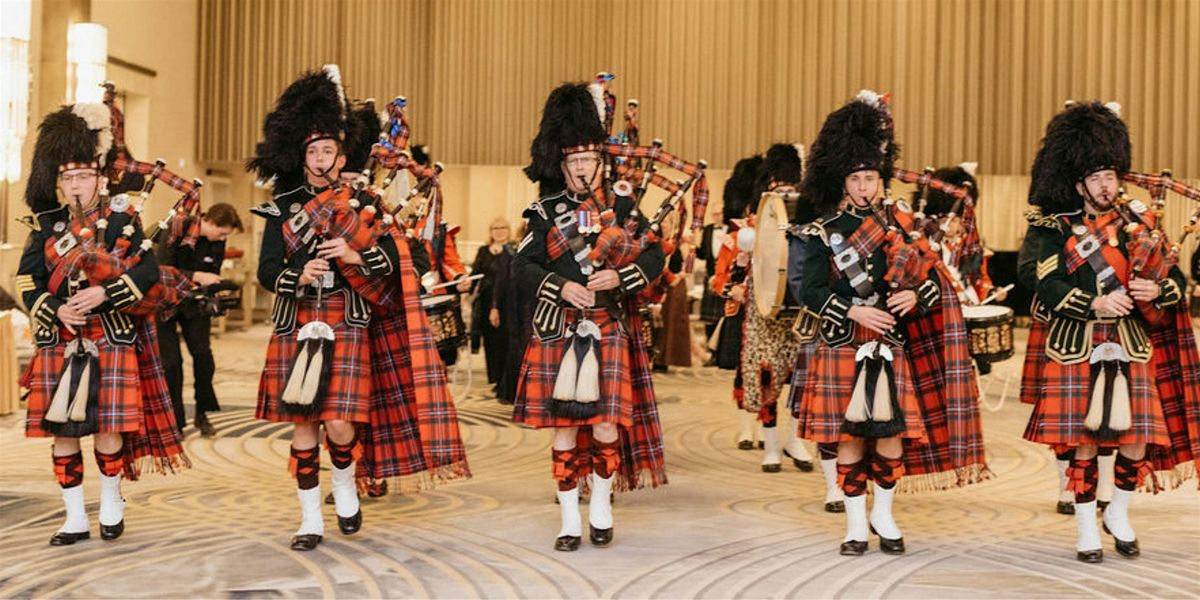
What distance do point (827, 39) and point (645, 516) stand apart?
29.8 ft

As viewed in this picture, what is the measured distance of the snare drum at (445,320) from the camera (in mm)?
5887

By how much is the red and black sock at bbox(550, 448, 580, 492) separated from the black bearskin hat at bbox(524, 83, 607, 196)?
33.7 inches

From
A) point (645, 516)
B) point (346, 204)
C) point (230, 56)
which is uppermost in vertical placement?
point (230, 56)

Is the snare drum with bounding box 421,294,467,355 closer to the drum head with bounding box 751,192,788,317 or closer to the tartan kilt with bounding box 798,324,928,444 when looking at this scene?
the drum head with bounding box 751,192,788,317

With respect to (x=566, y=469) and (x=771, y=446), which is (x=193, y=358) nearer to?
(x=771, y=446)

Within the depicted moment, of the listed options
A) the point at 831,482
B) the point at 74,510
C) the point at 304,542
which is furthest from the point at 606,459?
the point at 74,510

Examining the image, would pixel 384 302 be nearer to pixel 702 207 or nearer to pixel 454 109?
pixel 702 207

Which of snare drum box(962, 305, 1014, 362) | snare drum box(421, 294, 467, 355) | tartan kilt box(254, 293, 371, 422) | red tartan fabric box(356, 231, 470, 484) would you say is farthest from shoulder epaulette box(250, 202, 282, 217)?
snare drum box(962, 305, 1014, 362)

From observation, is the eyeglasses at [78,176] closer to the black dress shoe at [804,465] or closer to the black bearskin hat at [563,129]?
the black bearskin hat at [563,129]

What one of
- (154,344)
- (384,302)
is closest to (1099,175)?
(384,302)

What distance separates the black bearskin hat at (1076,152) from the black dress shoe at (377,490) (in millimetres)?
2609

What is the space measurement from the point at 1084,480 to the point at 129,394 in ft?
9.62

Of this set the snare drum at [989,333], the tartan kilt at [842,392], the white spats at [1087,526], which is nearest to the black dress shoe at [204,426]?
the tartan kilt at [842,392]

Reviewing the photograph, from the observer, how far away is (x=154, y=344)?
4.48 metres
